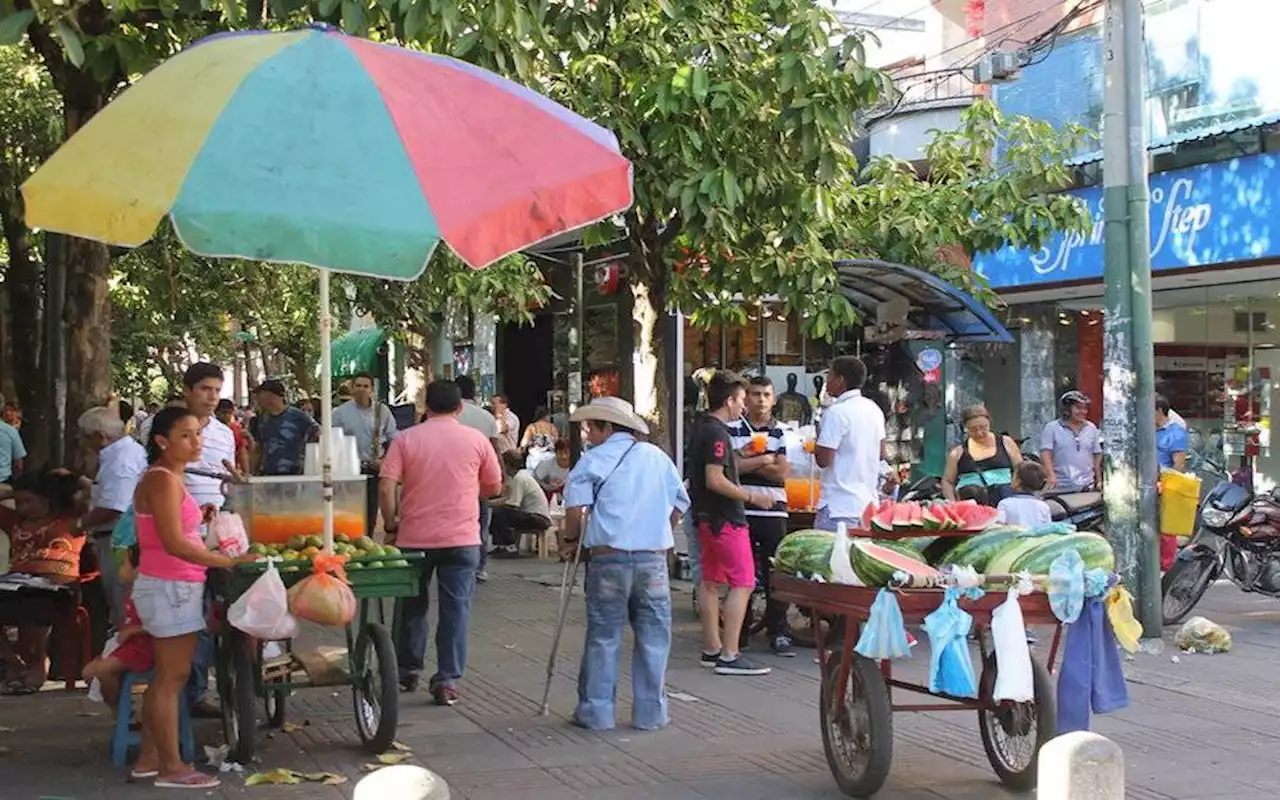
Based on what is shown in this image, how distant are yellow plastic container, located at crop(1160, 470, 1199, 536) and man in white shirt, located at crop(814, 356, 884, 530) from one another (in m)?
2.30

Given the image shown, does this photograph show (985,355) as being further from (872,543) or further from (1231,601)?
(872,543)

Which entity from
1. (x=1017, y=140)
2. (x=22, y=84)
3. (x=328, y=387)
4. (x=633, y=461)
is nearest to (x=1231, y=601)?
(x=1017, y=140)

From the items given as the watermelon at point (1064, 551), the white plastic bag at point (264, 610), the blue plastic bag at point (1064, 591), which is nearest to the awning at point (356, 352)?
the white plastic bag at point (264, 610)

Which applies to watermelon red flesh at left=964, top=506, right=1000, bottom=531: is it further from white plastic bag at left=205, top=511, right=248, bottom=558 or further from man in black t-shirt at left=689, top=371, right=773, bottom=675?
white plastic bag at left=205, top=511, right=248, bottom=558

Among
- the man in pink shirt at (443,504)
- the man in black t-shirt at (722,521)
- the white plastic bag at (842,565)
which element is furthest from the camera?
the man in black t-shirt at (722,521)

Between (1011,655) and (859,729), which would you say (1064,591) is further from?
(859,729)

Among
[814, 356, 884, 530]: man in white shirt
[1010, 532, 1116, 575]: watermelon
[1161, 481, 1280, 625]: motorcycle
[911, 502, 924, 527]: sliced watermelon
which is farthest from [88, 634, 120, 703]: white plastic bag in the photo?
[1161, 481, 1280, 625]: motorcycle

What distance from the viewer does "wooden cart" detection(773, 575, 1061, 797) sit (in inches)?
232

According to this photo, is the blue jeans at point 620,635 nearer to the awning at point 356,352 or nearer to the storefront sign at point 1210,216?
the storefront sign at point 1210,216

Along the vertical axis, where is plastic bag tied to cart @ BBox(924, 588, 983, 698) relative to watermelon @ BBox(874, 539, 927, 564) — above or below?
below

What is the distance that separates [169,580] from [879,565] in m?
3.04

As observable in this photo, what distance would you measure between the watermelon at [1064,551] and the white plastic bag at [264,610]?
3.09 m

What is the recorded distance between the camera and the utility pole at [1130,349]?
9.93m

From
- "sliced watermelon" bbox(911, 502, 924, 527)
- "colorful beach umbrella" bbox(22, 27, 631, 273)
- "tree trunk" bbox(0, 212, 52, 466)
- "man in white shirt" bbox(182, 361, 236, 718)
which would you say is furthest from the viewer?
"tree trunk" bbox(0, 212, 52, 466)
